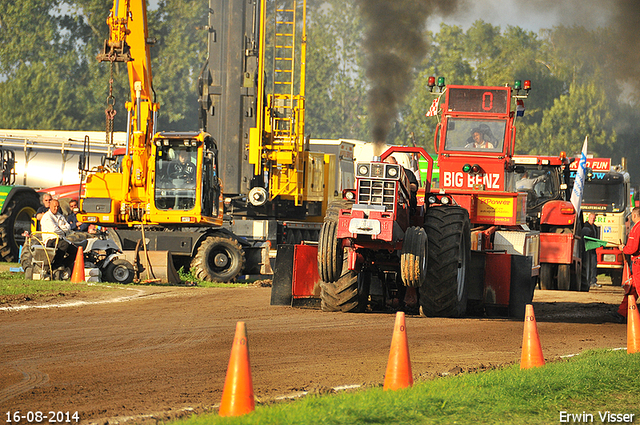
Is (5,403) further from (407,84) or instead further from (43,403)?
(407,84)

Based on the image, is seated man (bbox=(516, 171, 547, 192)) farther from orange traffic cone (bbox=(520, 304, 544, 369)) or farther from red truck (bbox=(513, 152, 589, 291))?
orange traffic cone (bbox=(520, 304, 544, 369))

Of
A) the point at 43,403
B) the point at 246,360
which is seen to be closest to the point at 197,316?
the point at 43,403

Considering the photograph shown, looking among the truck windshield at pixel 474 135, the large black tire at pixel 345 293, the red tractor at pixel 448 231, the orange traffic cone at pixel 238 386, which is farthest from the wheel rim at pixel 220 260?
the orange traffic cone at pixel 238 386

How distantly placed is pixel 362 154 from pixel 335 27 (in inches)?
1960

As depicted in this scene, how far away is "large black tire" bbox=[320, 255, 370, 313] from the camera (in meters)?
12.2

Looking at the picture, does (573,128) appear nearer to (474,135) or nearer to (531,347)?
(474,135)

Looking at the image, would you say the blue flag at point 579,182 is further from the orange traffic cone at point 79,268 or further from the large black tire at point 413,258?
the orange traffic cone at point 79,268

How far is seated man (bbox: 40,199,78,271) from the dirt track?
2271 mm

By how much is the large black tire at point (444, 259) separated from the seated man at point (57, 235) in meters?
7.65

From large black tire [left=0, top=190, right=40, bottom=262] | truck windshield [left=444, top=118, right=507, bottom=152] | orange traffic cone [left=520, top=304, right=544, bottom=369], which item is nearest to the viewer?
orange traffic cone [left=520, top=304, right=544, bottom=369]

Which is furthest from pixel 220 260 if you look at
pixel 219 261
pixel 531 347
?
pixel 531 347

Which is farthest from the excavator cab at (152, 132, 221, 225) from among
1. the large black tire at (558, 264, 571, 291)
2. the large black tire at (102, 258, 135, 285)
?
the large black tire at (558, 264, 571, 291)

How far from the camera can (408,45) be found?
59.1 feet

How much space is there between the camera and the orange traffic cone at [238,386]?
5586mm
